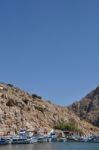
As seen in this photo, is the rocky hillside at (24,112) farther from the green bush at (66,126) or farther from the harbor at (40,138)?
the harbor at (40,138)

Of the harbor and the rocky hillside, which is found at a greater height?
the rocky hillside

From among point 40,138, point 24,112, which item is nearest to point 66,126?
point 24,112

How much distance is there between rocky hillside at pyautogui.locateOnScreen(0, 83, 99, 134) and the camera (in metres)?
148

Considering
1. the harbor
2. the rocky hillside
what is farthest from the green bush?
the harbor

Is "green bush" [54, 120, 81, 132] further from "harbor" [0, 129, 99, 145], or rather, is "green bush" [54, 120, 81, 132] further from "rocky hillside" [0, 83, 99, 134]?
"harbor" [0, 129, 99, 145]

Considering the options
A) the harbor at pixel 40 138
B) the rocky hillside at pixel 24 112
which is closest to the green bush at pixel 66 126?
the rocky hillside at pixel 24 112

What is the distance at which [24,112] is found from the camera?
6275 inches

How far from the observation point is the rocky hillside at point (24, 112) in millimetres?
148500

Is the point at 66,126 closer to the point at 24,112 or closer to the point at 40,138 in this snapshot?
the point at 24,112

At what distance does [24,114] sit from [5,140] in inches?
1007

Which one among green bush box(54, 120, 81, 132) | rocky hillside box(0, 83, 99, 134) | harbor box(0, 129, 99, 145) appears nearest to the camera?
harbor box(0, 129, 99, 145)

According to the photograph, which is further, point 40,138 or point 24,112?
point 24,112

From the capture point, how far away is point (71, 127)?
187 metres

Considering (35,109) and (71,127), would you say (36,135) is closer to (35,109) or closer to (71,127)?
(35,109)
